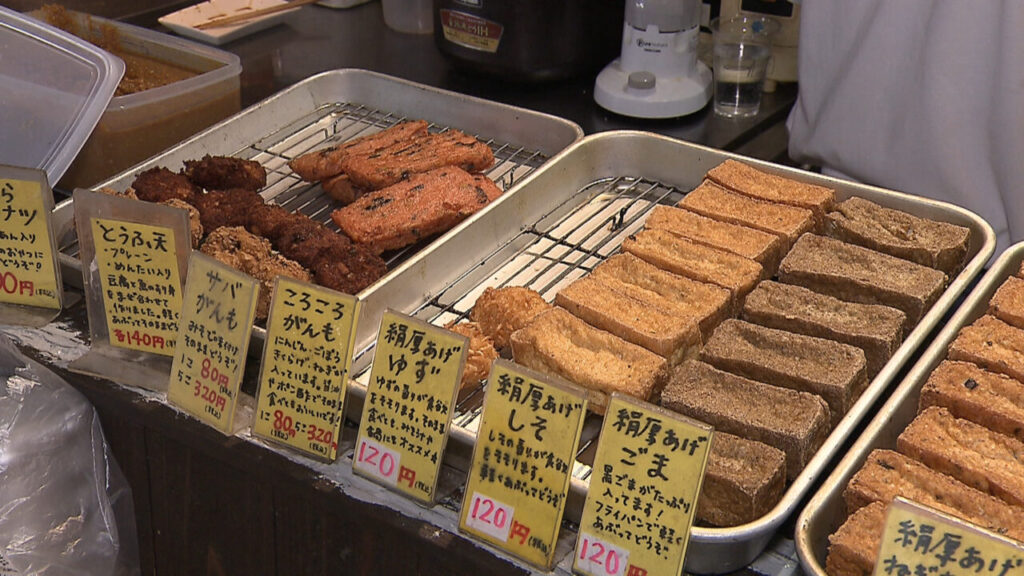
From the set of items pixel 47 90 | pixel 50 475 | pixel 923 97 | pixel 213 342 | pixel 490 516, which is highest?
pixel 923 97

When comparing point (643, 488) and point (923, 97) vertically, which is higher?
point (923, 97)

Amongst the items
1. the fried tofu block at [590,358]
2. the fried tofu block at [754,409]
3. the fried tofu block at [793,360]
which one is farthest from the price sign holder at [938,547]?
the fried tofu block at [590,358]

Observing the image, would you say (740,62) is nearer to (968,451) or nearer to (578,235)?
(578,235)

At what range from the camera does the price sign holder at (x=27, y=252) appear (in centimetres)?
194

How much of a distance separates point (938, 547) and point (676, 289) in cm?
85

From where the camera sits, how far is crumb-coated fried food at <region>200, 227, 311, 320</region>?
202 centimetres

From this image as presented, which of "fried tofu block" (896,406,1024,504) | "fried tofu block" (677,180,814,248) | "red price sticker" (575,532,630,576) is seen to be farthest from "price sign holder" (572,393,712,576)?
"fried tofu block" (677,180,814,248)

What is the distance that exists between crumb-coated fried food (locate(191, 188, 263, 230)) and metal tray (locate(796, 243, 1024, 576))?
4.07ft

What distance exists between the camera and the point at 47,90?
2.39 m

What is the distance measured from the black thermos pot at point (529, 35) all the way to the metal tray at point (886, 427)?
4.20 feet

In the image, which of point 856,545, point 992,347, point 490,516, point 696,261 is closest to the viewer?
point 856,545

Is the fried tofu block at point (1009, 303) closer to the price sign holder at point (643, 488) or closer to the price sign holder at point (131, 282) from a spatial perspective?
the price sign holder at point (643, 488)

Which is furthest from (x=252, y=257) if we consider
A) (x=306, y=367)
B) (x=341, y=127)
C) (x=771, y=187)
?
(x=771, y=187)

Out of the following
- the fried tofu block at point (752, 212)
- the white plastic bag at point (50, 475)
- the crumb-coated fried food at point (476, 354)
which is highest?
the fried tofu block at point (752, 212)
